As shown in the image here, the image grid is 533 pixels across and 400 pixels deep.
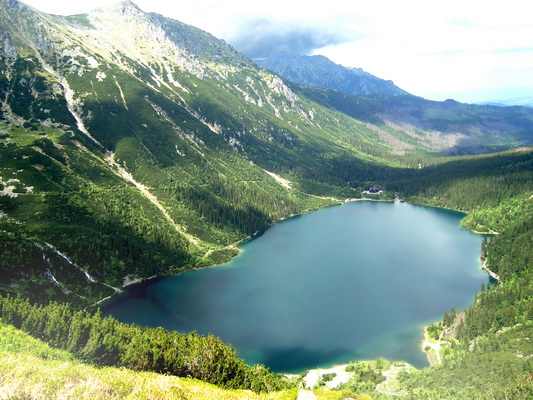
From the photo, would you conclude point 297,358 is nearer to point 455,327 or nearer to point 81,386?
point 455,327

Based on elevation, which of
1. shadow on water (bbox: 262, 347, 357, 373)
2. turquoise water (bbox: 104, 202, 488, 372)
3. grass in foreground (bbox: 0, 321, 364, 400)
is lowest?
shadow on water (bbox: 262, 347, 357, 373)

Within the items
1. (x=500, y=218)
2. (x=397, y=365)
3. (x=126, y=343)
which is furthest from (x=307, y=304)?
(x=500, y=218)

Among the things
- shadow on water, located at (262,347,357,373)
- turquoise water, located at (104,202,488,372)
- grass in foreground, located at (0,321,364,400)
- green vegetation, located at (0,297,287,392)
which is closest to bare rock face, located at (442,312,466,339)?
turquoise water, located at (104,202,488,372)

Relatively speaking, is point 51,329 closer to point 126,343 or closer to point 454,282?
point 126,343

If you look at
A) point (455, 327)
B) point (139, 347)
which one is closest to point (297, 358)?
point (139, 347)

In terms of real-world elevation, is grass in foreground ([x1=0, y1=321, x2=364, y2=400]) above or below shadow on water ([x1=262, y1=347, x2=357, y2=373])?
above

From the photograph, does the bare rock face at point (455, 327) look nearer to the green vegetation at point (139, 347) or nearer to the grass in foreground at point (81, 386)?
the green vegetation at point (139, 347)

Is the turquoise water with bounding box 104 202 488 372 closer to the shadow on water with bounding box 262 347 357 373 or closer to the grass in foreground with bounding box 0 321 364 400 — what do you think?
the shadow on water with bounding box 262 347 357 373

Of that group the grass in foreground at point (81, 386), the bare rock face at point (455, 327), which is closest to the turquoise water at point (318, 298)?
the bare rock face at point (455, 327)
